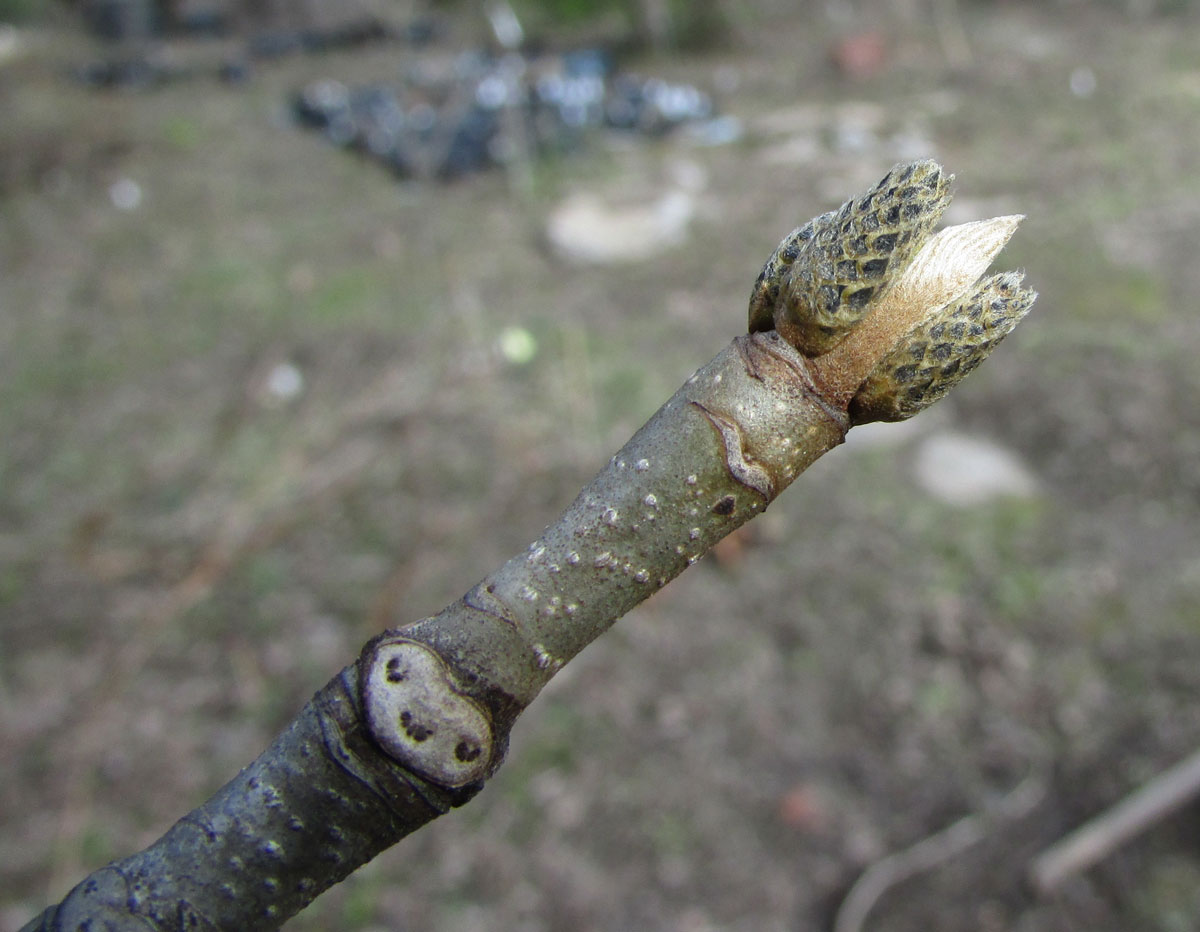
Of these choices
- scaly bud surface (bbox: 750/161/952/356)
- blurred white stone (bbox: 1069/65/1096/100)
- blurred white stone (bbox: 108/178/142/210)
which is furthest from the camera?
blurred white stone (bbox: 1069/65/1096/100)

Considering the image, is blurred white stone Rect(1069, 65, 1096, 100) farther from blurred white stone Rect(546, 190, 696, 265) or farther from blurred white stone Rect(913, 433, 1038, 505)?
blurred white stone Rect(913, 433, 1038, 505)

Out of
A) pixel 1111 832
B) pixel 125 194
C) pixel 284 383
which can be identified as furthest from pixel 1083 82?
pixel 125 194

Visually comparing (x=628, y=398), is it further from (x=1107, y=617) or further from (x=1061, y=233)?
(x=1061, y=233)

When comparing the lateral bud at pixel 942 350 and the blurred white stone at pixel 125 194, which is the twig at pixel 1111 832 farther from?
the blurred white stone at pixel 125 194

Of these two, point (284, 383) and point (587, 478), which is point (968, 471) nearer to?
point (587, 478)

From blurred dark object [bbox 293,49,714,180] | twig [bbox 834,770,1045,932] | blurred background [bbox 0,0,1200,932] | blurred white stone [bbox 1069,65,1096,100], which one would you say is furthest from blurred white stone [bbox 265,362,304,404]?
blurred white stone [bbox 1069,65,1096,100]

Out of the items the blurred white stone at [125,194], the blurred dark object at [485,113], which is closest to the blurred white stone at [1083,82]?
the blurred dark object at [485,113]
